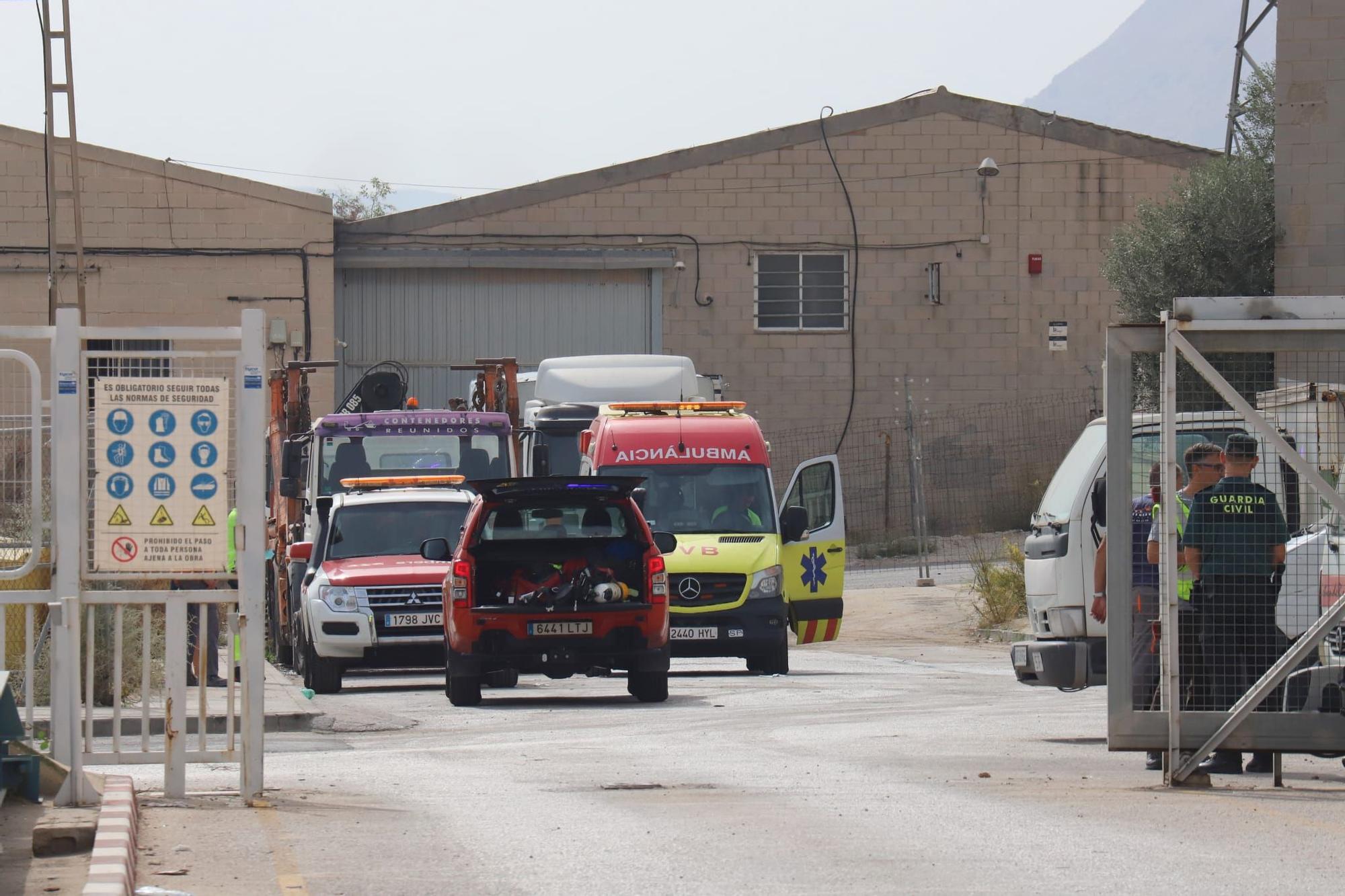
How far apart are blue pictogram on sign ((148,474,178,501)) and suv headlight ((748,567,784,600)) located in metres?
9.64

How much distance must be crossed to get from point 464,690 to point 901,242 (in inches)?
873

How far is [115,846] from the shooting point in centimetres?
681

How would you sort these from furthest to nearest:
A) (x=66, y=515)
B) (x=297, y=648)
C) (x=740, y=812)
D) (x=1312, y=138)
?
(x=1312, y=138), (x=297, y=648), (x=740, y=812), (x=66, y=515)

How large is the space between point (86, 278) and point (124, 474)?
2630 cm

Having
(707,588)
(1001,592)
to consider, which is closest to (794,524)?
(707,588)

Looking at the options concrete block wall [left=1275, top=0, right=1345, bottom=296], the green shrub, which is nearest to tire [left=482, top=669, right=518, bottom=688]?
the green shrub

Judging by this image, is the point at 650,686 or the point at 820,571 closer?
the point at 650,686

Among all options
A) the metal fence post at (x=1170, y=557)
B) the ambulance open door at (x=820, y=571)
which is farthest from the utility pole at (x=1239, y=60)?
the metal fence post at (x=1170, y=557)

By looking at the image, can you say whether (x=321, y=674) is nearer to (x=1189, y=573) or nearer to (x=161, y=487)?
(x=161, y=487)

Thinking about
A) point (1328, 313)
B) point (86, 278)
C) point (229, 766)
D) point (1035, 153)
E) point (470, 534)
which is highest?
point (1035, 153)

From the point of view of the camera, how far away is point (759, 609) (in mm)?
17609

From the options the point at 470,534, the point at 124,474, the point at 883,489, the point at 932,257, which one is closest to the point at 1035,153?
the point at 932,257

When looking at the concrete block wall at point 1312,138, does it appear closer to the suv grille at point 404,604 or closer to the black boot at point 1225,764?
the suv grille at point 404,604

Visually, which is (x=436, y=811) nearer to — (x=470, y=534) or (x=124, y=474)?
(x=124, y=474)
